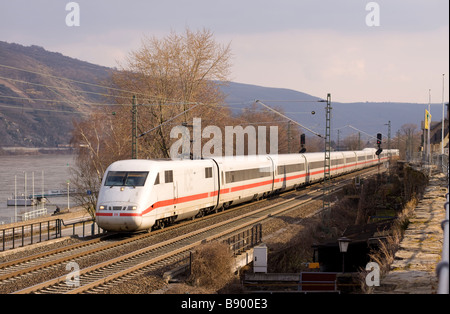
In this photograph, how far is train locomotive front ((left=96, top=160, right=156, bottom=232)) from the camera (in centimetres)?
2119

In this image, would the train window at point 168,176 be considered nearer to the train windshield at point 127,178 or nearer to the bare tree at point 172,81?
the train windshield at point 127,178

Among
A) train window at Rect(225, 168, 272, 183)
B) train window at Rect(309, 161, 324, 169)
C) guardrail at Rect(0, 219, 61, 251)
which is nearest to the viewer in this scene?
guardrail at Rect(0, 219, 61, 251)

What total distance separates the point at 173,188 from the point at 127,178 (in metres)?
2.43

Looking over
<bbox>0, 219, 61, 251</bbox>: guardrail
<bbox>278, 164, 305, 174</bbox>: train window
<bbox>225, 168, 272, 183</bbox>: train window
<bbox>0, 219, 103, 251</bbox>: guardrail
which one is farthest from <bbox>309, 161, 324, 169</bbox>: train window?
<bbox>0, 219, 61, 251</bbox>: guardrail

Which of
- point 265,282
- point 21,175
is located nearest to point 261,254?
point 265,282

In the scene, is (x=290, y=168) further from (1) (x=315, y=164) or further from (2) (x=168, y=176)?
(2) (x=168, y=176)

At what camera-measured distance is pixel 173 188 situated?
2380 centimetres

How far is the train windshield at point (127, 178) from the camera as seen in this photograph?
71.6 ft

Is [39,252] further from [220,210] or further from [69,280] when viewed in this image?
[220,210]

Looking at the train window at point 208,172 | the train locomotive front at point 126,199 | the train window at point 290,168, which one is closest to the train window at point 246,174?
the train window at point 208,172

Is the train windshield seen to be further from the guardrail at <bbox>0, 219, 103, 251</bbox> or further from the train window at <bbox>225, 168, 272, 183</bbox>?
the train window at <bbox>225, 168, 272, 183</bbox>

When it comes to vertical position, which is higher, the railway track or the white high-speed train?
the white high-speed train
